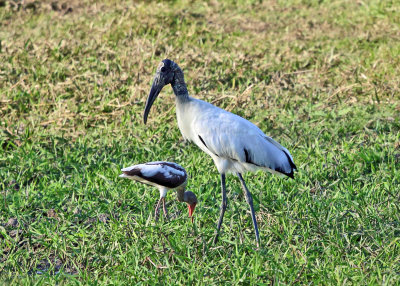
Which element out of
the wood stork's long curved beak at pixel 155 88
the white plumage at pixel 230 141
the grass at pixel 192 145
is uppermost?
the wood stork's long curved beak at pixel 155 88

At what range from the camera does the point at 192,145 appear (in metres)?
6.14

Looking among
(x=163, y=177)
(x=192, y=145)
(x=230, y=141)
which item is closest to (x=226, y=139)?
(x=230, y=141)

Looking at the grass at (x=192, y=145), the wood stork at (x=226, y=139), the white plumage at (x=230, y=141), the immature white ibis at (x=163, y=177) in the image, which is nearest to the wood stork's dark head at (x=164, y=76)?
the wood stork at (x=226, y=139)

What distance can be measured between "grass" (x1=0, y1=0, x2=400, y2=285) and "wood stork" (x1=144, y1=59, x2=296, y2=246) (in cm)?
37

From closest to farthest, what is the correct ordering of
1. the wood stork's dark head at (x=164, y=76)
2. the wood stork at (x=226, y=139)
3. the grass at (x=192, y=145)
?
the grass at (x=192, y=145) < the wood stork at (x=226, y=139) < the wood stork's dark head at (x=164, y=76)

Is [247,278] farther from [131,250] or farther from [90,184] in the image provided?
[90,184]

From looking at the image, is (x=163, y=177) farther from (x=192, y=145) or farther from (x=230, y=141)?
(x=192, y=145)

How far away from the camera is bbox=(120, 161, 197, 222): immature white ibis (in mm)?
4637

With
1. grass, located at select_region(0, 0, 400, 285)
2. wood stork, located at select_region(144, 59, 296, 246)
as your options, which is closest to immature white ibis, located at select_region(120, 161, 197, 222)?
grass, located at select_region(0, 0, 400, 285)

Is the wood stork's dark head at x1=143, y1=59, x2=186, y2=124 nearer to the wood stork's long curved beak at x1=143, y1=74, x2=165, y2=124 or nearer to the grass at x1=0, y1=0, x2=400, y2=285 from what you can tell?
the wood stork's long curved beak at x1=143, y1=74, x2=165, y2=124

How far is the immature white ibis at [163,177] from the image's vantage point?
464 cm

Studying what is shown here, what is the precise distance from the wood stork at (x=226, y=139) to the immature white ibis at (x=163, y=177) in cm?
28

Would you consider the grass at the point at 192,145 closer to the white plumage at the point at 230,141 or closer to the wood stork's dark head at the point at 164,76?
the white plumage at the point at 230,141

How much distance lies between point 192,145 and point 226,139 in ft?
5.76
